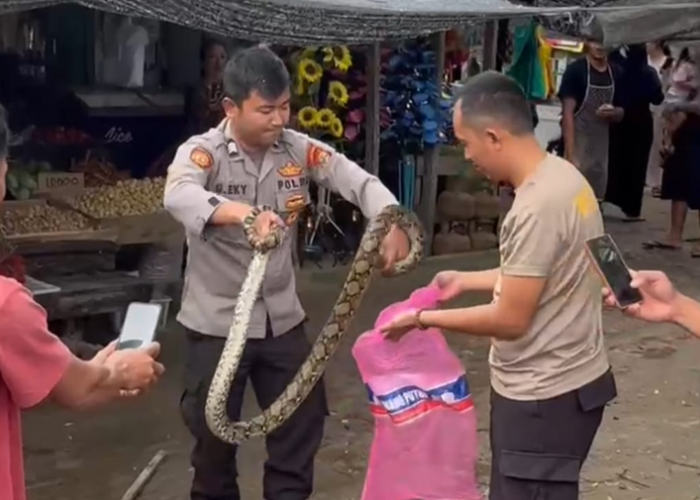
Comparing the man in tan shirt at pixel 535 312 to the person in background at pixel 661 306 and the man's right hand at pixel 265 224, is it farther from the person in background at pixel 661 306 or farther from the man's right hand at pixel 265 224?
the man's right hand at pixel 265 224

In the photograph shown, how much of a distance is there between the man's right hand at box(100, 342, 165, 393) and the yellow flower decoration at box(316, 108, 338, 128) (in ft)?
21.5

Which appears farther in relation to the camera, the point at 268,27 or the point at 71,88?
the point at 71,88

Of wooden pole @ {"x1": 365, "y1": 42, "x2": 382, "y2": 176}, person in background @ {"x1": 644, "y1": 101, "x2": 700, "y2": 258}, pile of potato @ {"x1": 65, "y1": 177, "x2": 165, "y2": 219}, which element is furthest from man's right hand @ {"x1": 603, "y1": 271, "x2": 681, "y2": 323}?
person in background @ {"x1": 644, "y1": 101, "x2": 700, "y2": 258}

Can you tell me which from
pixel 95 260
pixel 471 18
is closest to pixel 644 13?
pixel 471 18

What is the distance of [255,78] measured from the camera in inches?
160

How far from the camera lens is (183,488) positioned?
540cm

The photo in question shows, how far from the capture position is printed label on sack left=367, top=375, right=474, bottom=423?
4.22 meters

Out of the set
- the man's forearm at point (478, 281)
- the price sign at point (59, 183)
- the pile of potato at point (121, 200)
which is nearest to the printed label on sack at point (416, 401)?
the man's forearm at point (478, 281)

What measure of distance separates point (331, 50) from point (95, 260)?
2.86 metres

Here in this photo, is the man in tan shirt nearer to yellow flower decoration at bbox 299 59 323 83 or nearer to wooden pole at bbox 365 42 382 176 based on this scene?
yellow flower decoration at bbox 299 59 323 83

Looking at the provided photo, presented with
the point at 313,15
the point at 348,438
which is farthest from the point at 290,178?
the point at 313,15

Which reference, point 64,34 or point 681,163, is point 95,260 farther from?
point 681,163

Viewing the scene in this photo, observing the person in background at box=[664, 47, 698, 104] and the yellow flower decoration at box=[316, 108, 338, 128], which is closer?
the yellow flower decoration at box=[316, 108, 338, 128]

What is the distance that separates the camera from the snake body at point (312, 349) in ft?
12.5
